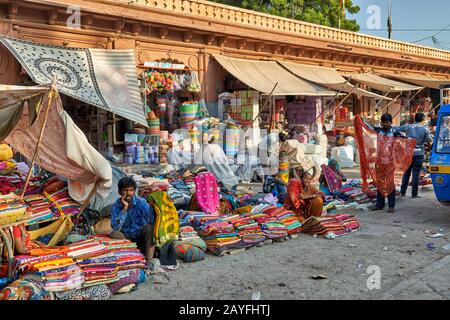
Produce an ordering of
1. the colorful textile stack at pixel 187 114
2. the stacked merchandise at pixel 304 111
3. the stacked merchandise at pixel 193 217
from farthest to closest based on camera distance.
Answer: the stacked merchandise at pixel 304 111 < the colorful textile stack at pixel 187 114 < the stacked merchandise at pixel 193 217

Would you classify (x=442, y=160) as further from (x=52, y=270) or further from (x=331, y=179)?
(x=52, y=270)

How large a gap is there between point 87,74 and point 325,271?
473cm

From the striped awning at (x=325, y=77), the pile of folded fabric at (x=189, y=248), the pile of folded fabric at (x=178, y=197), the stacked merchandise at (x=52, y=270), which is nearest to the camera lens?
the stacked merchandise at (x=52, y=270)

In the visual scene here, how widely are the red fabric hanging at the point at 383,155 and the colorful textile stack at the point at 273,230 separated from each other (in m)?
2.47

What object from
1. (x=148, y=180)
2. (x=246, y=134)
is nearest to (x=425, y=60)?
(x=246, y=134)

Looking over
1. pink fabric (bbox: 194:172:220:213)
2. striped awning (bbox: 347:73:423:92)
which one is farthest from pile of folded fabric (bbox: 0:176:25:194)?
striped awning (bbox: 347:73:423:92)

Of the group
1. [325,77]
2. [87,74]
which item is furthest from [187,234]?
[325,77]

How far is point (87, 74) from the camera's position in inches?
301

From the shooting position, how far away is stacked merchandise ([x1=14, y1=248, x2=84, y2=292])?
4.21 metres

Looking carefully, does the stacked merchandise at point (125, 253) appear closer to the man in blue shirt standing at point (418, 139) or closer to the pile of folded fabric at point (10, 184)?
the pile of folded fabric at point (10, 184)

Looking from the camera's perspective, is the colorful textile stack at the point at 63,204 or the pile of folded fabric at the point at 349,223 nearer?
the colorful textile stack at the point at 63,204

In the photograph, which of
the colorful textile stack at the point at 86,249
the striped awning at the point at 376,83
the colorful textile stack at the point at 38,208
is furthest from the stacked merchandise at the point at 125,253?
the striped awning at the point at 376,83

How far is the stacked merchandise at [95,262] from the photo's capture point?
4461mm

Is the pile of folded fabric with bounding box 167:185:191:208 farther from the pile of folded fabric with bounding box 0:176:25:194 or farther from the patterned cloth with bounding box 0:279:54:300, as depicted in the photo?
the patterned cloth with bounding box 0:279:54:300
